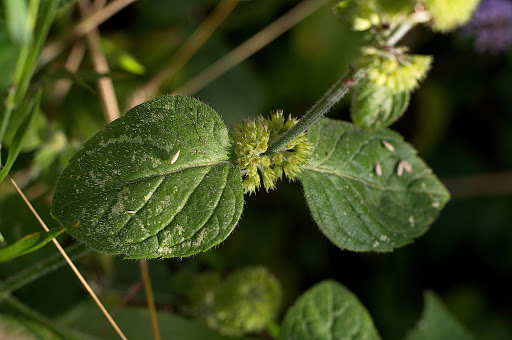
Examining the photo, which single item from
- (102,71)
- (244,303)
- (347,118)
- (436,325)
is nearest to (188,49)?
(102,71)

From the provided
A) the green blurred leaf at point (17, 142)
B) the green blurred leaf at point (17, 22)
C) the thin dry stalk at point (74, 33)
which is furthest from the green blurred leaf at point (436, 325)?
the thin dry stalk at point (74, 33)

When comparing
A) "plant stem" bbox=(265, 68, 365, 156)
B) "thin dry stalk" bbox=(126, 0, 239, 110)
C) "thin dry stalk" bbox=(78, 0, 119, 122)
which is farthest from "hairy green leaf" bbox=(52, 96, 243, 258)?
"thin dry stalk" bbox=(126, 0, 239, 110)

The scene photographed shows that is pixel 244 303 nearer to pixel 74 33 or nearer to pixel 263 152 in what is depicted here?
pixel 263 152

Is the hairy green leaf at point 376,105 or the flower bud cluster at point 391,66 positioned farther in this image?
the hairy green leaf at point 376,105

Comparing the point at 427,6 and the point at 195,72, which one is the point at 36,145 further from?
the point at 427,6

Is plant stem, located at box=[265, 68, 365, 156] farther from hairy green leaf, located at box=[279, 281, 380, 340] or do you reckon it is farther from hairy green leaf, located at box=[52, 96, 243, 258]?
hairy green leaf, located at box=[279, 281, 380, 340]

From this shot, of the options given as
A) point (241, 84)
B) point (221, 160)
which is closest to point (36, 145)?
point (221, 160)

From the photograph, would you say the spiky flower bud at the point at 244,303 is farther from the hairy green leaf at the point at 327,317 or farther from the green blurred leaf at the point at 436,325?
the green blurred leaf at the point at 436,325
